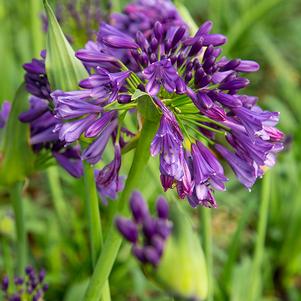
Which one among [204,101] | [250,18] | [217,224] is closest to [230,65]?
[204,101]

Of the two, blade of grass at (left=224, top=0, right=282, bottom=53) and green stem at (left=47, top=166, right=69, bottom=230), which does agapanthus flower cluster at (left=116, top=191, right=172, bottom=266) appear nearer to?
green stem at (left=47, top=166, right=69, bottom=230)

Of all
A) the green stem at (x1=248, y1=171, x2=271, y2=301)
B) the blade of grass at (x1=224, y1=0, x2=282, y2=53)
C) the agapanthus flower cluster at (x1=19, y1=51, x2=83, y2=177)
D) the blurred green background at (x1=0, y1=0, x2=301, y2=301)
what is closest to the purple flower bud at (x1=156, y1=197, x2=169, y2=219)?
the agapanthus flower cluster at (x1=19, y1=51, x2=83, y2=177)

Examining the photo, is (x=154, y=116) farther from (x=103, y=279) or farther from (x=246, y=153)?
(x=103, y=279)

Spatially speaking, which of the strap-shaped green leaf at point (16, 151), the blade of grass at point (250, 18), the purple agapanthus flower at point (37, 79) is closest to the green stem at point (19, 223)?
the strap-shaped green leaf at point (16, 151)

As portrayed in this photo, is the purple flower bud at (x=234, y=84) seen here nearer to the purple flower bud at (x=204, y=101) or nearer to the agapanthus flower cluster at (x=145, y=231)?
the purple flower bud at (x=204, y=101)

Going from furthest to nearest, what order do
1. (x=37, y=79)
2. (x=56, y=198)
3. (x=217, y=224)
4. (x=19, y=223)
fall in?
1. (x=217, y=224)
2. (x=56, y=198)
3. (x=19, y=223)
4. (x=37, y=79)

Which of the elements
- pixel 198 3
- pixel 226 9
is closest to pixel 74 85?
pixel 226 9

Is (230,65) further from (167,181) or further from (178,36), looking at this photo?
(167,181)
